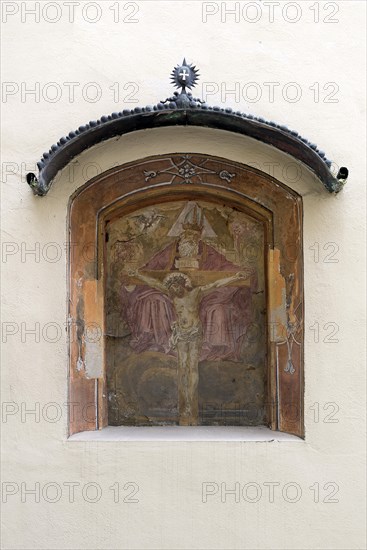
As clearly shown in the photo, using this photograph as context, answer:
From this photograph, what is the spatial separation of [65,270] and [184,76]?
165 cm

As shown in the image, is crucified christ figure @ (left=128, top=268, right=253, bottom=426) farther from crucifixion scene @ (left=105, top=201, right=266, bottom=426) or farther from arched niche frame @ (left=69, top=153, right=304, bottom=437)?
arched niche frame @ (left=69, top=153, right=304, bottom=437)

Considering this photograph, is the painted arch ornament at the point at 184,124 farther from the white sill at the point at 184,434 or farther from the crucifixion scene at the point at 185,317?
the white sill at the point at 184,434

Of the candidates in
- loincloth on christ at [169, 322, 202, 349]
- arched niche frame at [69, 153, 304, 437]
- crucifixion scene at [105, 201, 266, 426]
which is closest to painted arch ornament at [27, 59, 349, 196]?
arched niche frame at [69, 153, 304, 437]

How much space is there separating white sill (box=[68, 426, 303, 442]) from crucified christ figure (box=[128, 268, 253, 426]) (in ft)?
0.76

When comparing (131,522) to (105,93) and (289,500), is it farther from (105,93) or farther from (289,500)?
(105,93)

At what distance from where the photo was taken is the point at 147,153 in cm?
498

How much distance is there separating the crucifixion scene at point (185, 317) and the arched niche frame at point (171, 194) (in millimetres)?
112

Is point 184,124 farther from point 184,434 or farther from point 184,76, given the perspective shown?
point 184,434

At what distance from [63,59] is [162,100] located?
835mm

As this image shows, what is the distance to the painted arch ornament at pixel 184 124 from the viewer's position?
4613 millimetres

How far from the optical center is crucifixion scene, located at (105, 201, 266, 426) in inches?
207

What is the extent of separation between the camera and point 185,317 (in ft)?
17.4

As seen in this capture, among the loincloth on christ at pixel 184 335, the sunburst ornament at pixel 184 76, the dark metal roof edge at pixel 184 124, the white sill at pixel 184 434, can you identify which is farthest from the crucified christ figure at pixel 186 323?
the sunburst ornament at pixel 184 76

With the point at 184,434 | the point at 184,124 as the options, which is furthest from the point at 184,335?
the point at 184,124
